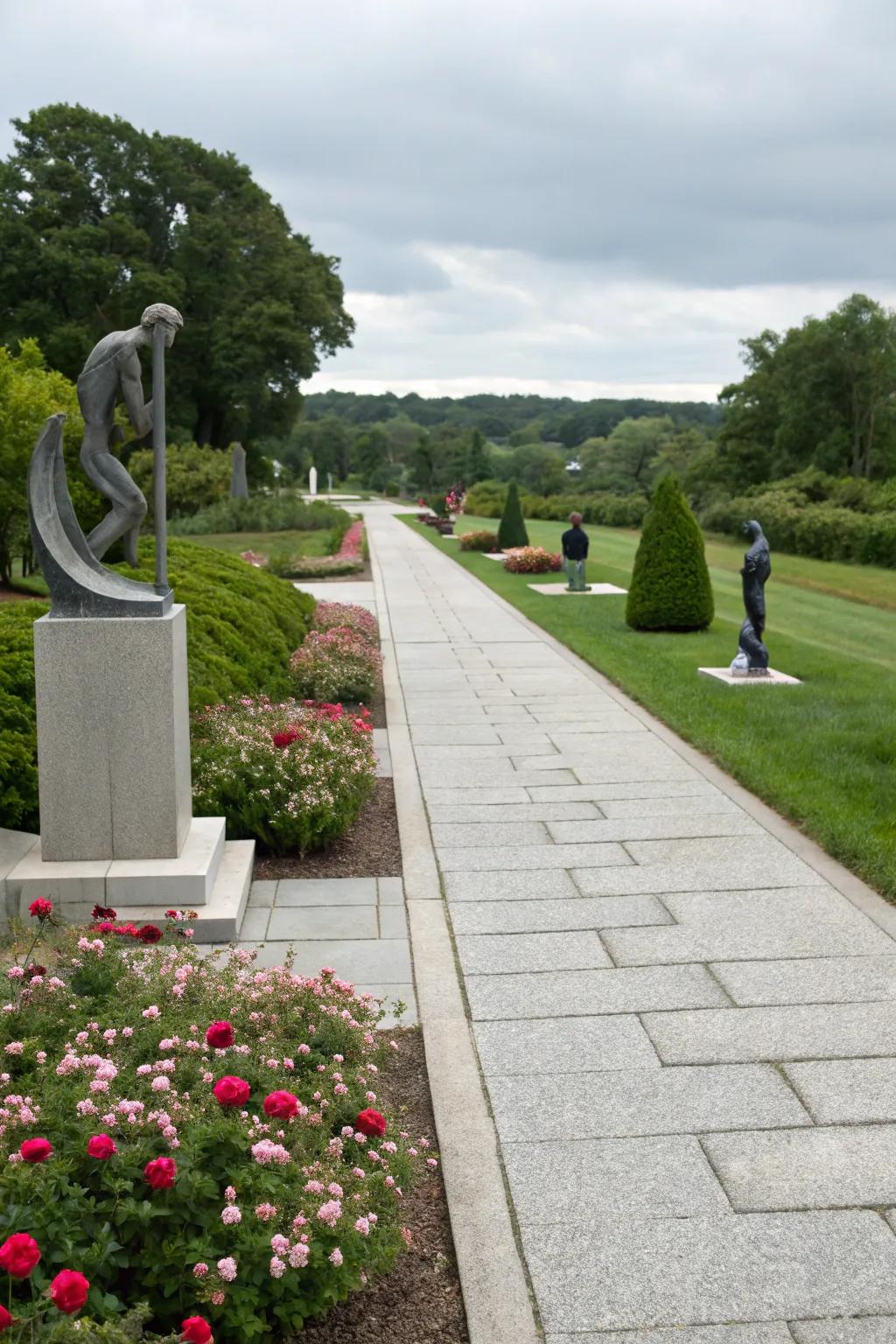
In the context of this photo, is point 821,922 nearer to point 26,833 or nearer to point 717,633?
point 26,833

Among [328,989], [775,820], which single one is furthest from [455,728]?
[328,989]

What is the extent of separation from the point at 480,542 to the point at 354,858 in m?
25.6

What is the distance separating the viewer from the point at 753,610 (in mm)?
11406

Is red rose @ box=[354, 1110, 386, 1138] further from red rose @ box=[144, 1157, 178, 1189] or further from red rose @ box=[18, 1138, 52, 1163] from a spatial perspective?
red rose @ box=[18, 1138, 52, 1163]

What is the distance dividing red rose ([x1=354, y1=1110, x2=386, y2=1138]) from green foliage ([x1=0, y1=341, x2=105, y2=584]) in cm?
1398

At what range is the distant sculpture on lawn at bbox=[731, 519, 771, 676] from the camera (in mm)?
11352

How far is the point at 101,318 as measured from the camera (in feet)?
123

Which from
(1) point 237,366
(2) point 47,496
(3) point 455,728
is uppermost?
(1) point 237,366

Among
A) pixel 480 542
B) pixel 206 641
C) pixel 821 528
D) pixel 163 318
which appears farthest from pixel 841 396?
pixel 163 318

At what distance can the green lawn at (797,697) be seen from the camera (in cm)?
712

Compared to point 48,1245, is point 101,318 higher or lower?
higher

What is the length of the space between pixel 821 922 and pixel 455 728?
4.78m

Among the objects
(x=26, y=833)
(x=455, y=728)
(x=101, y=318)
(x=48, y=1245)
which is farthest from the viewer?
(x=101, y=318)

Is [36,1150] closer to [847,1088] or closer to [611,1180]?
[611,1180]
